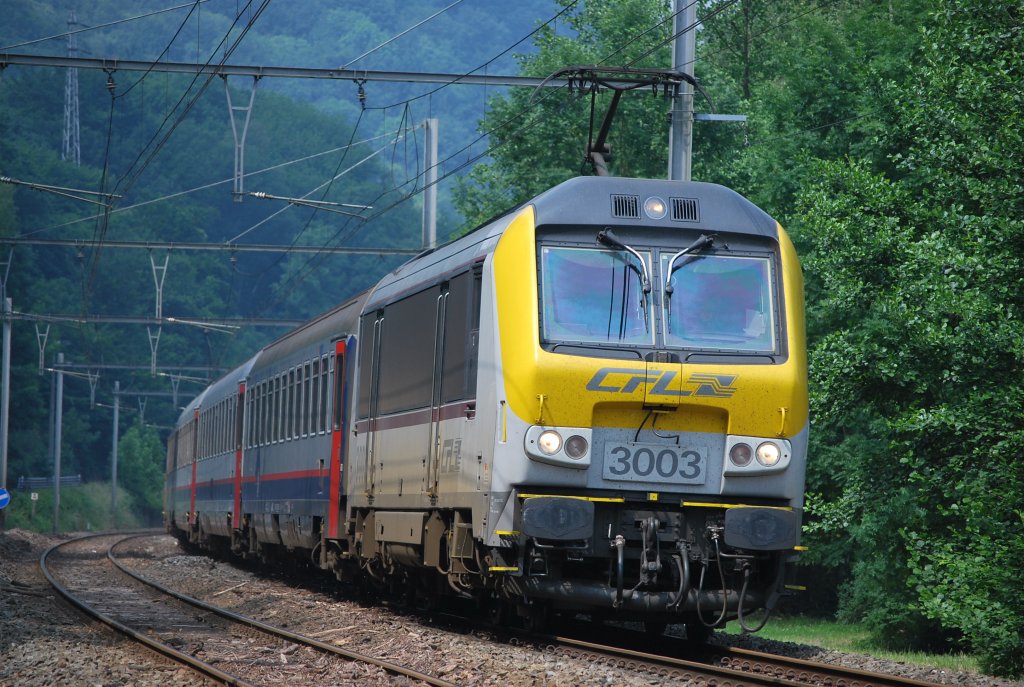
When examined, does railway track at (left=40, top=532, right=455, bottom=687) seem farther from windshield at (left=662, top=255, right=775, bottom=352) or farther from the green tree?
the green tree

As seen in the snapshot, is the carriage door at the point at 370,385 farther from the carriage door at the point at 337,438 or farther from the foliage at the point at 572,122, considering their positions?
the foliage at the point at 572,122

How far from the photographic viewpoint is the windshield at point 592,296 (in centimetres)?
1146

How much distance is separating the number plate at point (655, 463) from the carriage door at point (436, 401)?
8.68 ft

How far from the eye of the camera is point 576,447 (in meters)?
11.2

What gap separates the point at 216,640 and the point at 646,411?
18.9 ft

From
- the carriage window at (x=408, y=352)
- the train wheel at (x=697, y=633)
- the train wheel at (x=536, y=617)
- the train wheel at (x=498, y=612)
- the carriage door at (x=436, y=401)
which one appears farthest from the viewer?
the carriage window at (x=408, y=352)

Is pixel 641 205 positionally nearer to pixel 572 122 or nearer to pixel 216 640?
pixel 216 640

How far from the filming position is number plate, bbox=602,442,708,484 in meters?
11.3

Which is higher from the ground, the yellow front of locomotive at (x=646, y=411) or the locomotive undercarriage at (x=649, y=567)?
the yellow front of locomotive at (x=646, y=411)

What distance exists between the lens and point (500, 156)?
Result: 3762 centimetres

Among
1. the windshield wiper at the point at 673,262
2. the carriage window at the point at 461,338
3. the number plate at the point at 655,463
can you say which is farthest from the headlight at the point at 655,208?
the number plate at the point at 655,463

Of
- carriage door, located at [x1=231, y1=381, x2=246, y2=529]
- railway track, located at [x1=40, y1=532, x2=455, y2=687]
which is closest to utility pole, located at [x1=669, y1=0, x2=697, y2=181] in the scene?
railway track, located at [x1=40, y1=532, x2=455, y2=687]

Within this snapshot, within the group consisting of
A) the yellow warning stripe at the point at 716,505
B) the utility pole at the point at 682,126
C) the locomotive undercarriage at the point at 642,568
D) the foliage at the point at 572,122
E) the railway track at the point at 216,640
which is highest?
the foliage at the point at 572,122

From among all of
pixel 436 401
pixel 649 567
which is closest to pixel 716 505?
pixel 649 567
